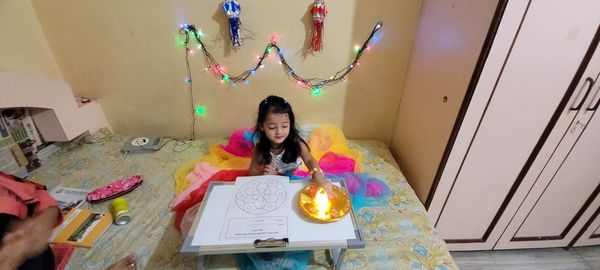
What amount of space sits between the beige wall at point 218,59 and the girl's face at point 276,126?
66cm

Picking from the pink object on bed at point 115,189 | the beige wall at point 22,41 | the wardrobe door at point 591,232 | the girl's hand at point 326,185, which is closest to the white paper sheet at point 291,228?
the girl's hand at point 326,185

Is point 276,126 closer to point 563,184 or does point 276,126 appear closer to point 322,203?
point 322,203

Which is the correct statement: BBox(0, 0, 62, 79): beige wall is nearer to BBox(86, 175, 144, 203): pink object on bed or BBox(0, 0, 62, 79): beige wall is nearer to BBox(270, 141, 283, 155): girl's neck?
BBox(86, 175, 144, 203): pink object on bed

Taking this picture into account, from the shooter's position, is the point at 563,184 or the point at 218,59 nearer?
the point at 563,184

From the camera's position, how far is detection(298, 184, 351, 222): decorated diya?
43.1 inches

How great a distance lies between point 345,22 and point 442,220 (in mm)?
1378

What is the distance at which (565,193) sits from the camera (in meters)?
1.60

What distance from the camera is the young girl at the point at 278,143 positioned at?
4.52 ft

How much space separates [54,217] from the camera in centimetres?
121

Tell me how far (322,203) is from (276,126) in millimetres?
453

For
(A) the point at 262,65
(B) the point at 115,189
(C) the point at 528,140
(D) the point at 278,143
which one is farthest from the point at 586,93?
(B) the point at 115,189

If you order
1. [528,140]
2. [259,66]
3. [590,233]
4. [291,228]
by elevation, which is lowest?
[590,233]

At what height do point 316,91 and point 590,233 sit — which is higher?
point 316,91

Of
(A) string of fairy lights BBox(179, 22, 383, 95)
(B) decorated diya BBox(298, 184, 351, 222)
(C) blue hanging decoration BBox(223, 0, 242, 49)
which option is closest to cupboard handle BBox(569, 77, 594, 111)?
(A) string of fairy lights BBox(179, 22, 383, 95)
